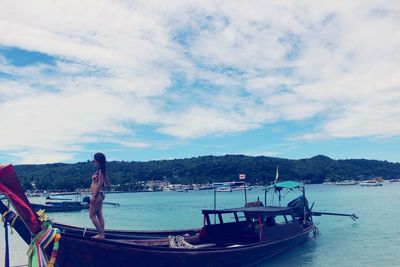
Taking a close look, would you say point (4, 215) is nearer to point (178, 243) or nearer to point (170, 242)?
point (170, 242)

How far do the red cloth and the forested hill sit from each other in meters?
120

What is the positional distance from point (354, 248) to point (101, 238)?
55.6 ft

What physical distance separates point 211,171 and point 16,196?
5548 inches

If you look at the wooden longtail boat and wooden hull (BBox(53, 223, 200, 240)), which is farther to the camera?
wooden hull (BBox(53, 223, 200, 240))

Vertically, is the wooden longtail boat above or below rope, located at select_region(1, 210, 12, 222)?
below

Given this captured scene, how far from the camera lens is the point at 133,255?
35.9 feet

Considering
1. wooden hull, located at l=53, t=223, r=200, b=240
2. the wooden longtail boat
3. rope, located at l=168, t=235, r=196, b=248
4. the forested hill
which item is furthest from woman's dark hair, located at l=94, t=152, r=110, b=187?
the forested hill

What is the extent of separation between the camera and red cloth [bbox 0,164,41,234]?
8.76 m

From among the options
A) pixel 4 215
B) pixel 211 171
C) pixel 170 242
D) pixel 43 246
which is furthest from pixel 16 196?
pixel 211 171

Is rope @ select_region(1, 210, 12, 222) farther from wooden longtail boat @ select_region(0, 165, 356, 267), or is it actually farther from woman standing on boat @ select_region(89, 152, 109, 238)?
woman standing on boat @ select_region(89, 152, 109, 238)

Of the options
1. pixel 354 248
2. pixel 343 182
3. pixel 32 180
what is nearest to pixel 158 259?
pixel 354 248

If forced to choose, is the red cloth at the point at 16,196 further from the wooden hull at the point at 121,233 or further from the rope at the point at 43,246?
the wooden hull at the point at 121,233

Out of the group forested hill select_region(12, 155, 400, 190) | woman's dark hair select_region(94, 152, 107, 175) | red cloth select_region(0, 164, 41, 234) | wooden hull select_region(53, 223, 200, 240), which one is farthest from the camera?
forested hill select_region(12, 155, 400, 190)

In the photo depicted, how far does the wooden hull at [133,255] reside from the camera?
10156 mm
